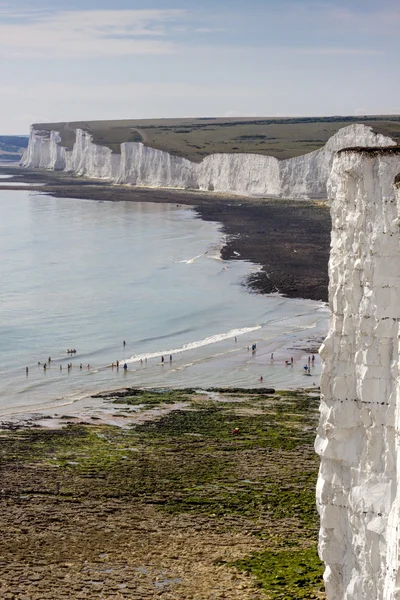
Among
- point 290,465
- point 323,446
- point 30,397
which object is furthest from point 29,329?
point 323,446

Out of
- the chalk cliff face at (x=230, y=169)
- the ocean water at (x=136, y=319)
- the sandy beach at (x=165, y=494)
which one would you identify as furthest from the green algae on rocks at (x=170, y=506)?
the chalk cliff face at (x=230, y=169)

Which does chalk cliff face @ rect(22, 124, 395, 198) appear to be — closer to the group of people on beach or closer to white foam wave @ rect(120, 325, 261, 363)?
white foam wave @ rect(120, 325, 261, 363)

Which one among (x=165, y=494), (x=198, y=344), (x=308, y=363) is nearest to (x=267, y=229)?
(x=198, y=344)

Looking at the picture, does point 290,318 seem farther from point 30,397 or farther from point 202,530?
point 202,530

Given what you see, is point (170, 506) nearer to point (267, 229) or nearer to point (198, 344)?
point (198, 344)

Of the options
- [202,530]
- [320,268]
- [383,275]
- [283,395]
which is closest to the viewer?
[383,275]

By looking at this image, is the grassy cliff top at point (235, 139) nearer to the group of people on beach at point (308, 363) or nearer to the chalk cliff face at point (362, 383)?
the group of people on beach at point (308, 363)
